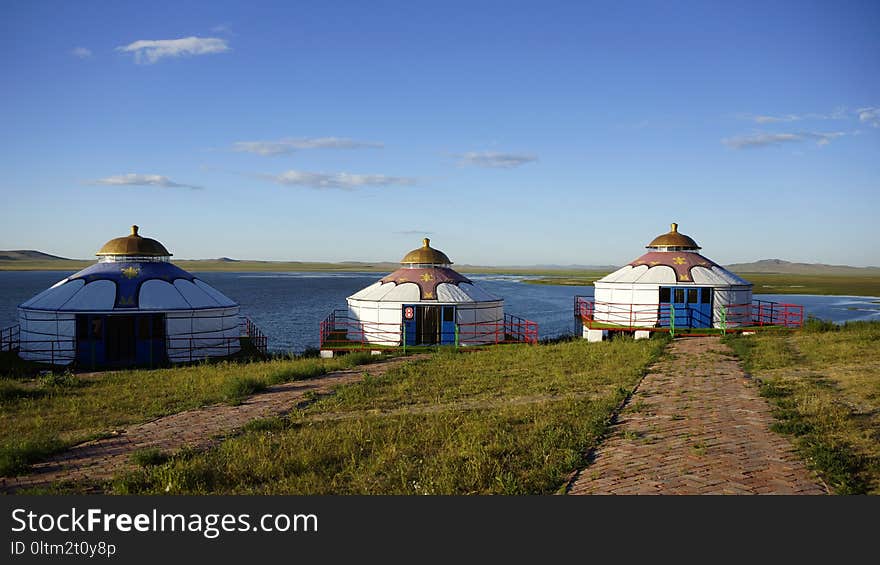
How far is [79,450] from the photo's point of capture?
444 inches

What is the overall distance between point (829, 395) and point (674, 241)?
2014 centimetres

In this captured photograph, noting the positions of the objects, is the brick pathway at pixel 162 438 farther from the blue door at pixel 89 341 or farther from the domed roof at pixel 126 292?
the blue door at pixel 89 341

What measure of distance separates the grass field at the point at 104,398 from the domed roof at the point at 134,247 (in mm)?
7633

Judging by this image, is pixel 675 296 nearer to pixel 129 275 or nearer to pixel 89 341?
pixel 129 275

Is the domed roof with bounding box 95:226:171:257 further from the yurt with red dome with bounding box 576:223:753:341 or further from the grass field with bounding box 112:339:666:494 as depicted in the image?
the yurt with red dome with bounding box 576:223:753:341

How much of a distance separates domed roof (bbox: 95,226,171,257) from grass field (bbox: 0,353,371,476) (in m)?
7.63

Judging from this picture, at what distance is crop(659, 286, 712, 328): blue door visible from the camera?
30391 millimetres

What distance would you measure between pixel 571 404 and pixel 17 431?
11.9 m

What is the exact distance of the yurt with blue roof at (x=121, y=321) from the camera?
82.3 ft

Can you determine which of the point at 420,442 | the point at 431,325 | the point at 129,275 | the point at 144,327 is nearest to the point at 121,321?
the point at 144,327

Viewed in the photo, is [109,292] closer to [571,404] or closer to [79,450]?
[79,450]

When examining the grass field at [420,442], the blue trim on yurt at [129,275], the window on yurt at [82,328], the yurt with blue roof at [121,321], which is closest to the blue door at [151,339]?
the yurt with blue roof at [121,321]

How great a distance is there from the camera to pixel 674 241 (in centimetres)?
3284

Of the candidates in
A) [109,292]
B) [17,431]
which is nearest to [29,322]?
[109,292]
